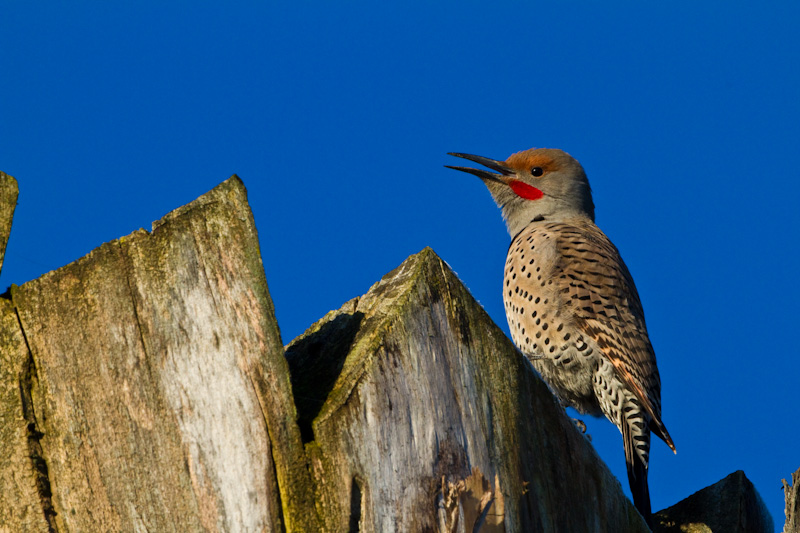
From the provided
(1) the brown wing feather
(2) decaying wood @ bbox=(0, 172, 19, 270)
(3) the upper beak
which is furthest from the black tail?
(2) decaying wood @ bbox=(0, 172, 19, 270)

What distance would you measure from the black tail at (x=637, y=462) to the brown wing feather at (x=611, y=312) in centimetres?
18

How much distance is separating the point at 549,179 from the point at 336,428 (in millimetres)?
5482

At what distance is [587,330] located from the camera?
19.9ft

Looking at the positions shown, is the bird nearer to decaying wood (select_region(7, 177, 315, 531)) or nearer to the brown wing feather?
the brown wing feather

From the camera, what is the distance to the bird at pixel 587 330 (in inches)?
239

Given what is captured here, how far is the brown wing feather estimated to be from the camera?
6.07 meters

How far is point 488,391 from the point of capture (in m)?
2.88

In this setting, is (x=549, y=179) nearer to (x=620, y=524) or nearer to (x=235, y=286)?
(x=620, y=524)

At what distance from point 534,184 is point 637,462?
2733 millimetres

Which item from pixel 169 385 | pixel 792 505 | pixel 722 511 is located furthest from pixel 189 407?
pixel 722 511

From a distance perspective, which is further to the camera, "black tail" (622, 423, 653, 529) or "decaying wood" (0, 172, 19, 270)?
"black tail" (622, 423, 653, 529)

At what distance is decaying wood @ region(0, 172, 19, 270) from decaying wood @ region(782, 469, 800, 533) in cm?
346

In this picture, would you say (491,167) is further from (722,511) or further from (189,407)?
(189,407)

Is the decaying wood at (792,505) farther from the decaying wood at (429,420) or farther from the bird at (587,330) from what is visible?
the bird at (587,330)
